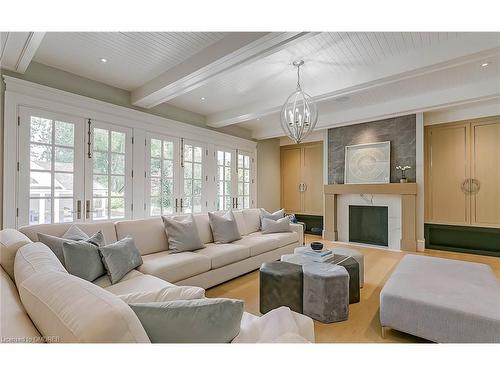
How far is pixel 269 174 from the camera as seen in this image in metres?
6.77

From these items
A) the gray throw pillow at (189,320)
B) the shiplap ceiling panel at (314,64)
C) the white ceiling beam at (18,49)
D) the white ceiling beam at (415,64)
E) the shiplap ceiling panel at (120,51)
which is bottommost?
the gray throw pillow at (189,320)

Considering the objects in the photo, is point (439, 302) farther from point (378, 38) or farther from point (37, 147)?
point (37, 147)

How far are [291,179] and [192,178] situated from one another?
303 cm

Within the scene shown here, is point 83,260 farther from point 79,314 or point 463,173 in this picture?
point 463,173

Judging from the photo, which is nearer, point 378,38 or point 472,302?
point 472,302

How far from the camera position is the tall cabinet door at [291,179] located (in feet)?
21.8

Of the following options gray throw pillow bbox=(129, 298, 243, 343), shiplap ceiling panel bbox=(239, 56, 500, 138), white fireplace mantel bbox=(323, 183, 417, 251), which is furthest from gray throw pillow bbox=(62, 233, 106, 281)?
white fireplace mantel bbox=(323, 183, 417, 251)

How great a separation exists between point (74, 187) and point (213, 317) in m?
3.28

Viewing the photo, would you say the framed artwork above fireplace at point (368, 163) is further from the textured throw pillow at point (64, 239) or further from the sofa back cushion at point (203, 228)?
the textured throw pillow at point (64, 239)

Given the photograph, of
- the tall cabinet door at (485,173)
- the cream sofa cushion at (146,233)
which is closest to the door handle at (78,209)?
the cream sofa cushion at (146,233)

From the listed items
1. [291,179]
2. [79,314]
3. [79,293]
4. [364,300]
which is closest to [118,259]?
[79,293]

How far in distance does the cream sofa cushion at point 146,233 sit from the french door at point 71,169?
115cm

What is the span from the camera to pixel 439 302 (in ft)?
5.49
